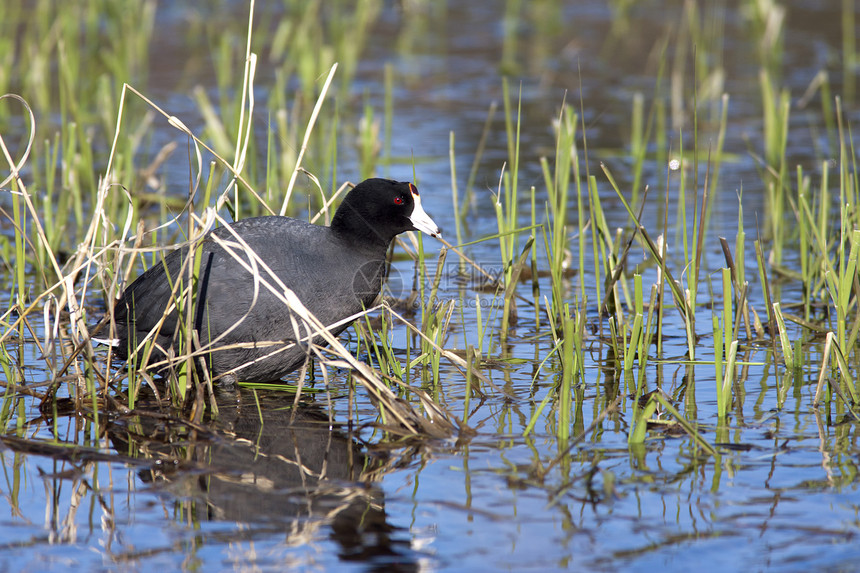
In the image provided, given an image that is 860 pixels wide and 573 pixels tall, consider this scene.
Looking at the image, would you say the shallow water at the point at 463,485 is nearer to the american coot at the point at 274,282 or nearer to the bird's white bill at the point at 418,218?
the american coot at the point at 274,282

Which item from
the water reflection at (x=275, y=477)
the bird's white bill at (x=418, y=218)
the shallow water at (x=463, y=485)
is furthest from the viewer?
the bird's white bill at (x=418, y=218)

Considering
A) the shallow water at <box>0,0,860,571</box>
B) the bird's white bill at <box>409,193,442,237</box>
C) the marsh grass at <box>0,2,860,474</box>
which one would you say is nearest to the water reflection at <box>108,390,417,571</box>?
the shallow water at <box>0,0,860,571</box>

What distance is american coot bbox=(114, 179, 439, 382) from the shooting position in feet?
12.4

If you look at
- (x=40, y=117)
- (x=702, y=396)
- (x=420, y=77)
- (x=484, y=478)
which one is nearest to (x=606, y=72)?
(x=420, y=77)

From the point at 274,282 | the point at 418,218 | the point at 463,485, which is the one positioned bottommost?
the point at 463,485

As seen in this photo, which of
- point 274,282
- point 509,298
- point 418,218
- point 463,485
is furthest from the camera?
→ point 509,298

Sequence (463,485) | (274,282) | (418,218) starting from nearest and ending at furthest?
1. (463,485)
2. (274,282)
3. (418,218)

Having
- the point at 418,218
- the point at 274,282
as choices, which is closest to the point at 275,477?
the point at 274,282

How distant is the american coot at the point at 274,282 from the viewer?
379 cm

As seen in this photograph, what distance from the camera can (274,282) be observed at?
3.75m

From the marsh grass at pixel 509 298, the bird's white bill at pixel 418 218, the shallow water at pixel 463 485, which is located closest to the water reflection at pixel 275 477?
the shallow water at pixel 463 485

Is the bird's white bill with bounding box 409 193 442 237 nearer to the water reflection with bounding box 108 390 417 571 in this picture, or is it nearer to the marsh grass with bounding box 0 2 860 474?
the marsh grass with bounding box 0 2 860 474

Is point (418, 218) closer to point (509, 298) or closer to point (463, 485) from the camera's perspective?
point (509, 298)

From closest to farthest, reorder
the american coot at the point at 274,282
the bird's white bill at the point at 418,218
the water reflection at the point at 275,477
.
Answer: the water reflection at the point at 275,477 < the american coot at the point at 274,282 < the bird's white bill at the point at 418,218
